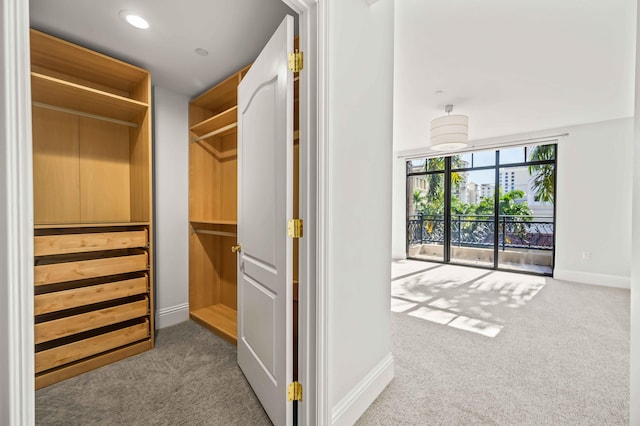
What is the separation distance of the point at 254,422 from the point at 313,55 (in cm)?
195

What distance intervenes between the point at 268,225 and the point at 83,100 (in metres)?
1.86

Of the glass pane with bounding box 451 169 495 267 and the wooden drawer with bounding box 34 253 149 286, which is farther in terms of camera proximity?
the glass pane with bounding box 451 169 495 267

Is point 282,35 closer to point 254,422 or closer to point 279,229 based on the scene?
point 279,229

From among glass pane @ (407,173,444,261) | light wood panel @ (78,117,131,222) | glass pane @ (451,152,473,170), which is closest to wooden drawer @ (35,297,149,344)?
light wood panel @ (78,117,131,222)

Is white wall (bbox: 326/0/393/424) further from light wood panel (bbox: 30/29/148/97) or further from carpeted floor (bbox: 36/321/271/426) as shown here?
light wood panel (bbox: 30/29/148/97)

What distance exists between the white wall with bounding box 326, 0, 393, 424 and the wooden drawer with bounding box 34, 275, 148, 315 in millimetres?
1748

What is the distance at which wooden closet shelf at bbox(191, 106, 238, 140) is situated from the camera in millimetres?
2439

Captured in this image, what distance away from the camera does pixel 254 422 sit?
1542mm

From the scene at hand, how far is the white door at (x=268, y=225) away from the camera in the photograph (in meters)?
1.38

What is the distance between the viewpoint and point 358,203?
1573 millimetres

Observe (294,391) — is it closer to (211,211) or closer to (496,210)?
(211,211)

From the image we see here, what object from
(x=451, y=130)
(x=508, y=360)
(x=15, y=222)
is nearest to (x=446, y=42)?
(x=451, y=130)

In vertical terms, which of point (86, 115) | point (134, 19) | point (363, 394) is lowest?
point (363, 394)

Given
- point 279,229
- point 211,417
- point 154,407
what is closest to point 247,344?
point 211,417
